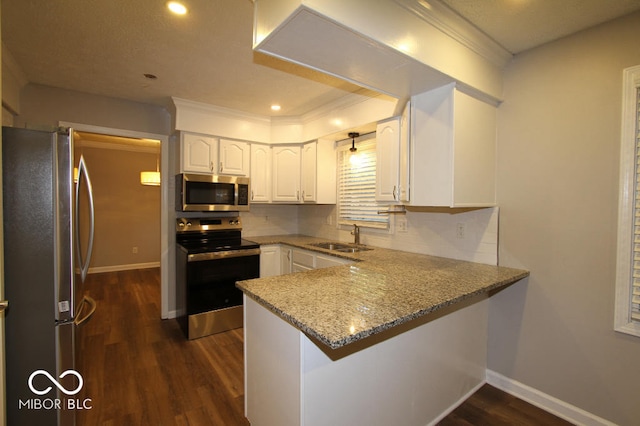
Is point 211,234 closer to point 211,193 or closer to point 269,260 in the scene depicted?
point 211,193

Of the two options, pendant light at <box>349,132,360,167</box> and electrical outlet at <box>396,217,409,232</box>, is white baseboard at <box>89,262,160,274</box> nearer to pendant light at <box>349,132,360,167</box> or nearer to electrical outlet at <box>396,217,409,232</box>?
pendant light at <box>349,132,360,167</box>

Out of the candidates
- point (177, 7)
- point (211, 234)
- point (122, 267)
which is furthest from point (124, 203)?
point (177, 7)

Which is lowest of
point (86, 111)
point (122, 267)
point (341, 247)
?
point (122, 267)

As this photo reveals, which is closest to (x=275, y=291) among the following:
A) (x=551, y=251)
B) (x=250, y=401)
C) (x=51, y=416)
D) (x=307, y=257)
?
(x=250, y=401)

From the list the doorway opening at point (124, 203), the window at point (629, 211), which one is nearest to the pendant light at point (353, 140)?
the window at point (629, 211)

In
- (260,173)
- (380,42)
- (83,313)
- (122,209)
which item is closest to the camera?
(380,42)

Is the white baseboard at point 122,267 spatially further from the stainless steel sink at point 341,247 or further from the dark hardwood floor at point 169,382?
the stainless steel sink at point 341,247

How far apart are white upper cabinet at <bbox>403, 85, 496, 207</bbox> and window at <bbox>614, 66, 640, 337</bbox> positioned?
689 mm

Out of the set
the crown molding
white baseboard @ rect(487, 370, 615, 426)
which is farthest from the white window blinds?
the crown molding

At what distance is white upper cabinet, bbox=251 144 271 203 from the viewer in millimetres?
3674

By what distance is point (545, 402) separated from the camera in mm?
1992

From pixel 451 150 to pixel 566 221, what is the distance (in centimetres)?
88

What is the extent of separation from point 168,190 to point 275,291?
2.56m

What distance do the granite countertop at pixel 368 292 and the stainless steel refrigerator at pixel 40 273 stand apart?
0.96m
